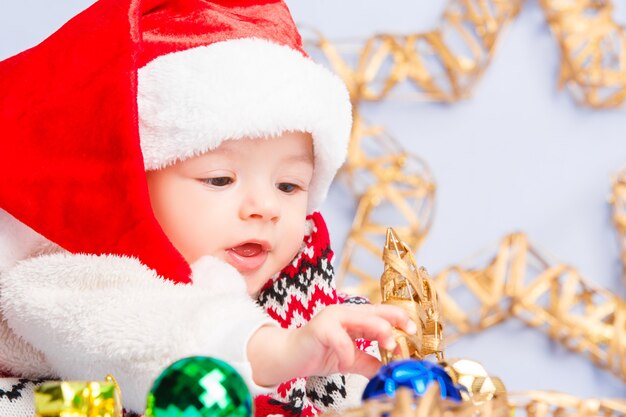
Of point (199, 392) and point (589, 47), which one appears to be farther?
point (589, 47)

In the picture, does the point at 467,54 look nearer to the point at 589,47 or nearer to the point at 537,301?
the point at 589,47

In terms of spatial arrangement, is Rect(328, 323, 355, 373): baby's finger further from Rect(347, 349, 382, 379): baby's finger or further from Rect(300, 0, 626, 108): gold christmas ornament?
Rect(300, 0, 626, 108): gold christmas ornament

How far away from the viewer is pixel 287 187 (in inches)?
32.1

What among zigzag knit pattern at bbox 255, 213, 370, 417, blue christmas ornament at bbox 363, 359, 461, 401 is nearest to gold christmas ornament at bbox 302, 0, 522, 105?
zigzag knit pattern at bbox 255, 213, 370, 417

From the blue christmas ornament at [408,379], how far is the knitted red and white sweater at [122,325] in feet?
0.45

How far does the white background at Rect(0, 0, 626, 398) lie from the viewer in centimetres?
132

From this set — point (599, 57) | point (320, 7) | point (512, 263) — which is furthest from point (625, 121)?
point (320, 7)

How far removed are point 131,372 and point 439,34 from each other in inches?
32.0

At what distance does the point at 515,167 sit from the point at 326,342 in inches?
33.6

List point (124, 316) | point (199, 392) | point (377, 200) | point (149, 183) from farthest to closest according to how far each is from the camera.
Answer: point (377, 200) < point (149, 183) < point (124, 316) < point (199, 392)

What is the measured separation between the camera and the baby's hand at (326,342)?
22.5 inches

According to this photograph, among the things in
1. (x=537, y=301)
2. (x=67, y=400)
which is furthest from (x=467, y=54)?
(x=67, y=400)

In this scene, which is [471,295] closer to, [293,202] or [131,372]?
[293,202]

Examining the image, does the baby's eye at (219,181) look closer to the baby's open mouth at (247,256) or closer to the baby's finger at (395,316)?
the baby's open mouth at (247,256)
